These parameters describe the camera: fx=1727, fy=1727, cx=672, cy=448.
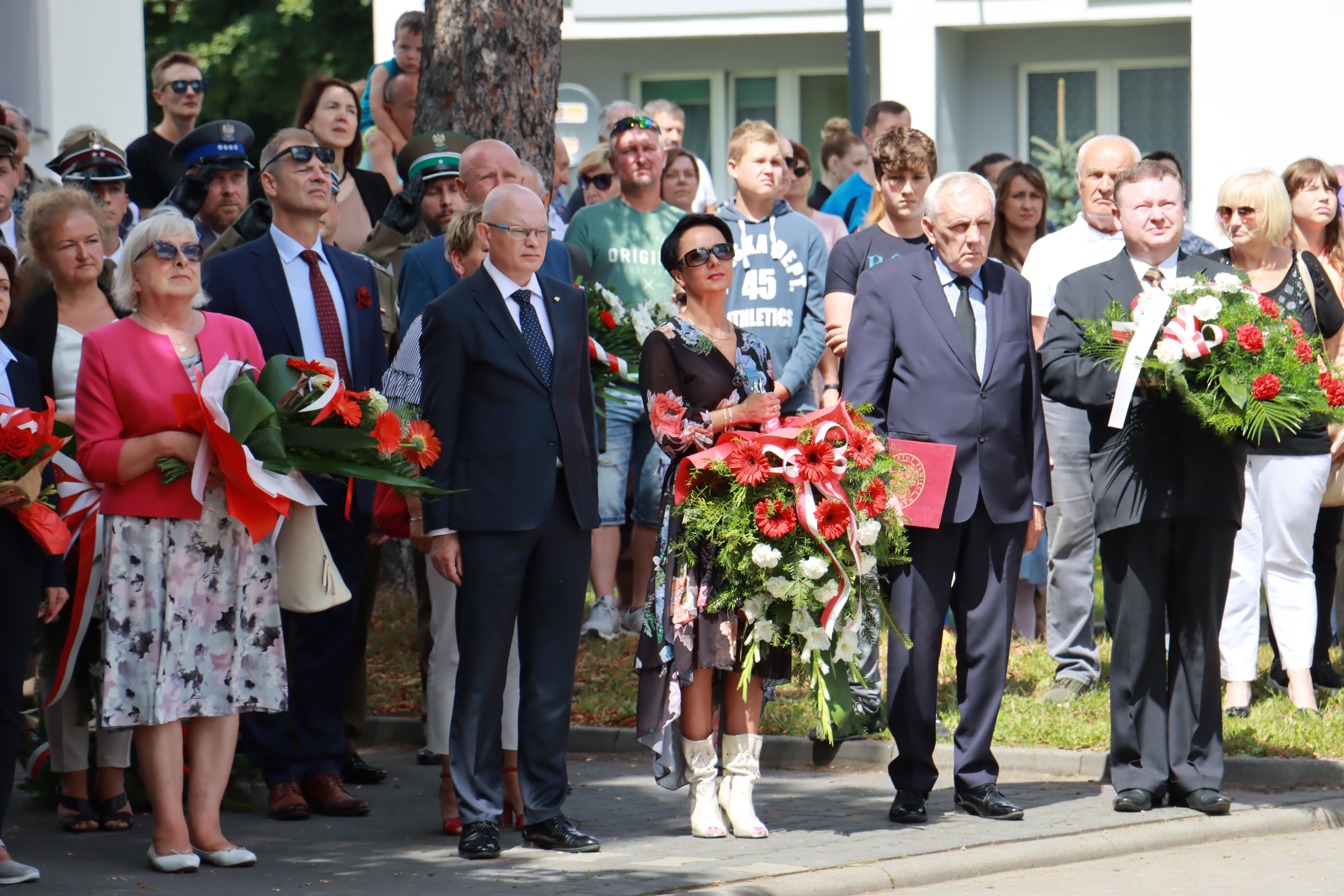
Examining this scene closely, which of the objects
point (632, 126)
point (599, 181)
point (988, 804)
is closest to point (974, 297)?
point (988, 804)

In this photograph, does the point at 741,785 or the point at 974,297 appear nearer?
the point at 741,785

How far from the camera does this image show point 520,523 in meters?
6.58

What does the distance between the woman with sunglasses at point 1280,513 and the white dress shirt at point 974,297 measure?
2.08 m

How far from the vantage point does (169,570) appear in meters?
6.47

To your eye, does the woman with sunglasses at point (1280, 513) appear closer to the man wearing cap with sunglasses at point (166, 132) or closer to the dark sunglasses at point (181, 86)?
the man wearing cap with sunglasses at point (166, 132)

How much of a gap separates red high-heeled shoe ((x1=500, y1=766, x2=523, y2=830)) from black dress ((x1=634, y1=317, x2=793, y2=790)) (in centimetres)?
61

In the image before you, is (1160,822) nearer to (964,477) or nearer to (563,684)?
(964,477)

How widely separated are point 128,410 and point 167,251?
2.06 feet

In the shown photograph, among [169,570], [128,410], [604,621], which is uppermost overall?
[128,410]

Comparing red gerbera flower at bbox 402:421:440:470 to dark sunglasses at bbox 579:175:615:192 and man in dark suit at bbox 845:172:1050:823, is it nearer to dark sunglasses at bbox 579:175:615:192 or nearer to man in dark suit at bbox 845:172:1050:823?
man in dark suit at bbox 845:172:1050:823

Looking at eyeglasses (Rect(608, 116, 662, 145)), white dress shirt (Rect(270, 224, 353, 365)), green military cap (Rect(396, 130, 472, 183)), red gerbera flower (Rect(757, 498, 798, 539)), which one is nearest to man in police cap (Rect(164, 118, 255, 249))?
green military cap (Rect(396, 130, 472, 183))

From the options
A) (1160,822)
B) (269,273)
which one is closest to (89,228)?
(269,273)

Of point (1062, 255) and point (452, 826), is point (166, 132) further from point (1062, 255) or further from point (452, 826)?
point (452, 826)

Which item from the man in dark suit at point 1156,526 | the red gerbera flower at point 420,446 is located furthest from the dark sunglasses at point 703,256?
the man in dark suit at point 1156,526
